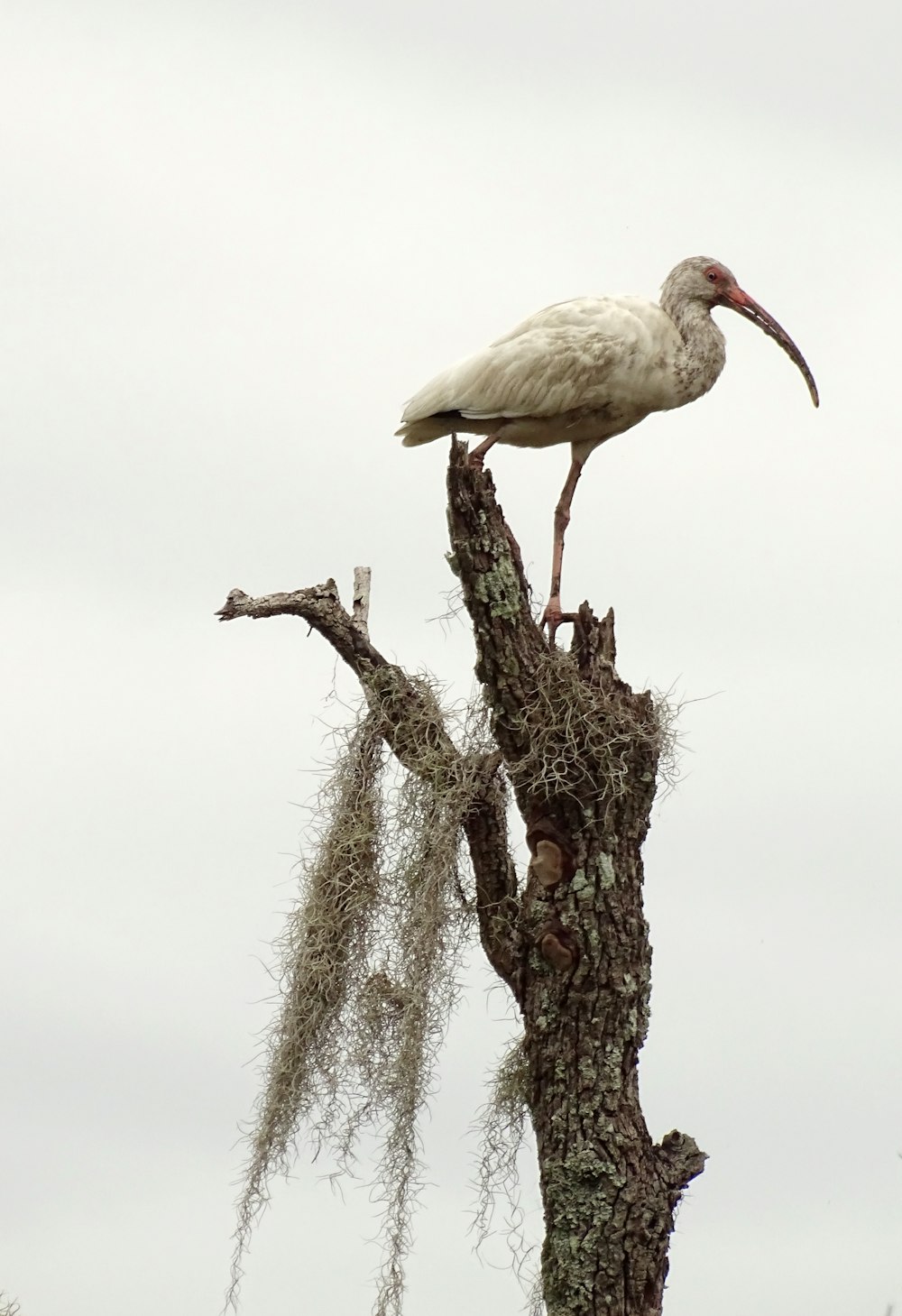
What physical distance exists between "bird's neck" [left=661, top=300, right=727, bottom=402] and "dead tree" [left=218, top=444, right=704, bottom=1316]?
4.30 ft

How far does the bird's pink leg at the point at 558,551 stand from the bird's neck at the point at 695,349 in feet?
1.55

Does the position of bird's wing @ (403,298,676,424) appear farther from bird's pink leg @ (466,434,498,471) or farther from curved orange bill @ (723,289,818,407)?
curved orange bill @ (723,289,818,407)

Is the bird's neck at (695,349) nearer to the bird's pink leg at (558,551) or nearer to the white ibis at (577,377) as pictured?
the white ibis at (577,377)

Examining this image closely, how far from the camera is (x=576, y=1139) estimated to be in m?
5.02

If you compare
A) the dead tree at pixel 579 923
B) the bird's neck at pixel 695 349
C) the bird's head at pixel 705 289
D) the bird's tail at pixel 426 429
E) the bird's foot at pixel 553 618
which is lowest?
the dead tree at pixel 579 923

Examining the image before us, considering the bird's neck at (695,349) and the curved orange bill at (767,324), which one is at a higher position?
the curved orange bill at (767,324)

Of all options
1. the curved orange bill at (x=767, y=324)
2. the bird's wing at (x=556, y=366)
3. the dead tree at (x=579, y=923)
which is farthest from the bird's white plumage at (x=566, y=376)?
the dead tree at (x=579, y=923)

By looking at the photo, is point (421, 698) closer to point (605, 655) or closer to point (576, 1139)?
point (605, 655)

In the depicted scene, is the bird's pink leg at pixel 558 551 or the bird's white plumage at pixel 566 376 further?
the bird's white plumage at pixel 566 376

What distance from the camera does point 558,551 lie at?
6184 mm

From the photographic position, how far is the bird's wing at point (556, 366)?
6031mm

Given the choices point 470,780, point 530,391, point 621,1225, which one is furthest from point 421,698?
point 621,1225

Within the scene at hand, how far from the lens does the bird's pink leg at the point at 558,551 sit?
5777 mm

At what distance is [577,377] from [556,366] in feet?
0.26
